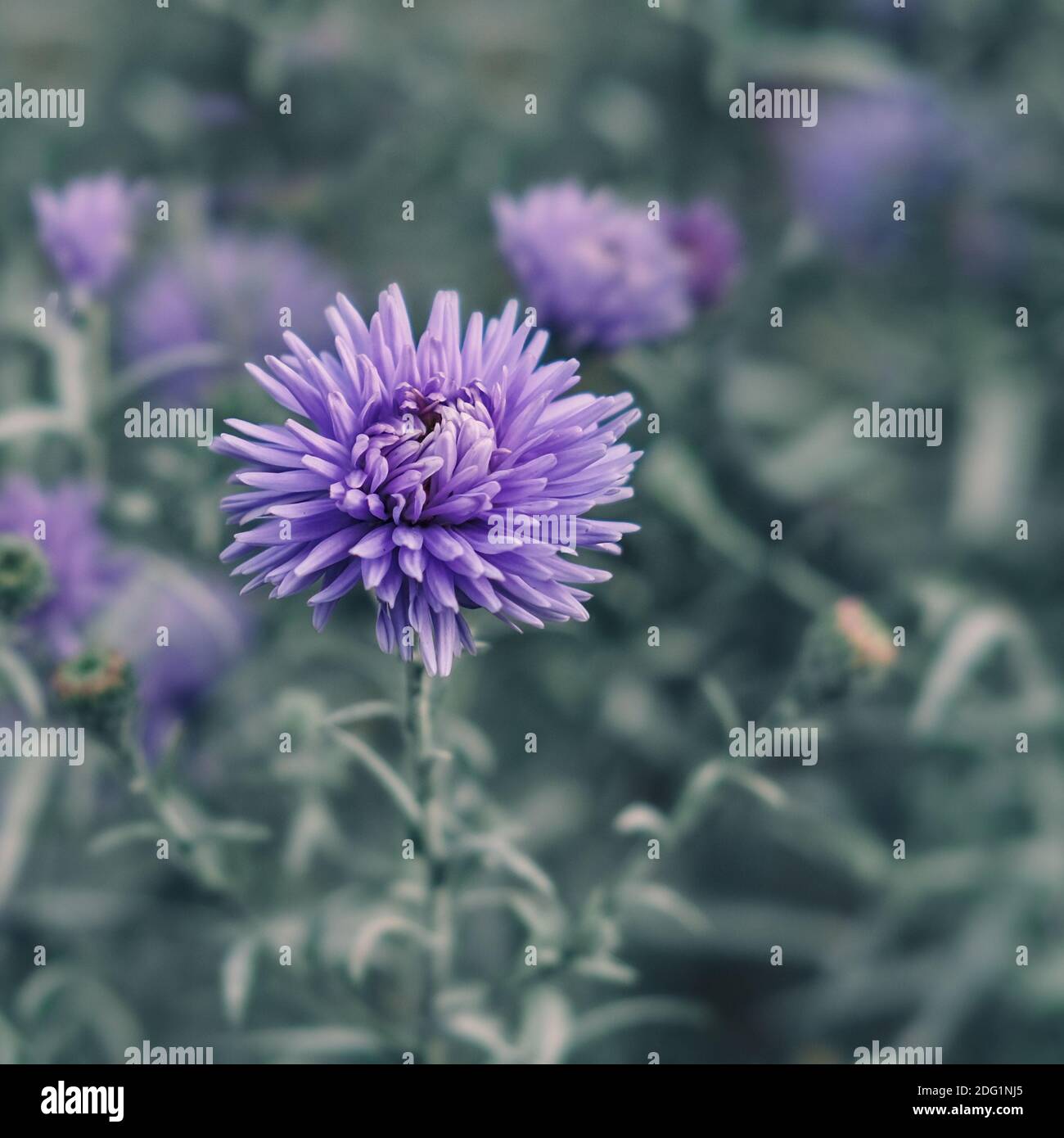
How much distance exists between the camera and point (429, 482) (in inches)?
21.5

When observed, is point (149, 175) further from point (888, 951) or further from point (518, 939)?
point (888, 951)

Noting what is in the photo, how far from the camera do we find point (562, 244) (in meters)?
0.79

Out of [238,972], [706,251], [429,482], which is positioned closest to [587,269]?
[706,251]

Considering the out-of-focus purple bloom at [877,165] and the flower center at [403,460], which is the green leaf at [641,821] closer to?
the flower center at [403,460]

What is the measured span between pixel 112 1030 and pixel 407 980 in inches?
9.5

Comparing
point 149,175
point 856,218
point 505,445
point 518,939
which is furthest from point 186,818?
point 856,218

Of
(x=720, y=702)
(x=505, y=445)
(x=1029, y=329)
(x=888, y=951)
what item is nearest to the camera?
(x=505, y=445)

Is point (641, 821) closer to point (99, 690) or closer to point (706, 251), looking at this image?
point (99, 690)

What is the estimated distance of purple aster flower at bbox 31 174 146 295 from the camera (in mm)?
802

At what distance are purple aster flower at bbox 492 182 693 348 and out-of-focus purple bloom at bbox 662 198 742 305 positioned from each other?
0.26 feet

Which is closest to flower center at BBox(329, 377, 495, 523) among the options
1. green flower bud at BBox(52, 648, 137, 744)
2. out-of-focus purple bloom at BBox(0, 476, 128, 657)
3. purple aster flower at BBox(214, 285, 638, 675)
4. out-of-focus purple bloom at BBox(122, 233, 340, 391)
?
purple aster flower at BBox(214, 285, 638, 675)

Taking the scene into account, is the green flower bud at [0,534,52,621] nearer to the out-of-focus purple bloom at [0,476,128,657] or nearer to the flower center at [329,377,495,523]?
the out-of-focus purple bloom at [0,476,128,657]
